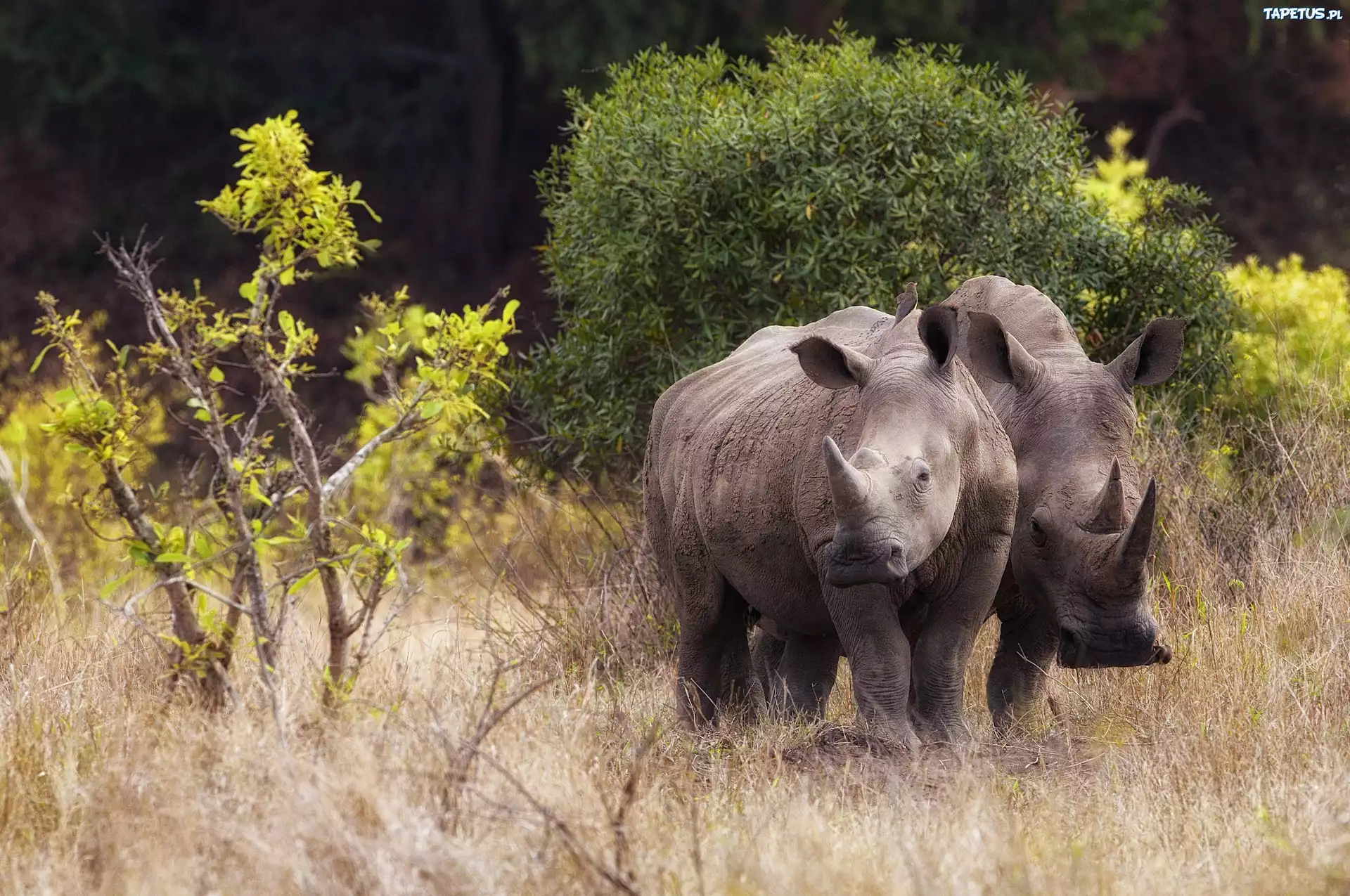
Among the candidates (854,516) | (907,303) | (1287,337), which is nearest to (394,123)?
(1287,337)

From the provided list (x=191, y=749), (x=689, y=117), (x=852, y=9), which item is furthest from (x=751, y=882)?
(x=852, y=9)

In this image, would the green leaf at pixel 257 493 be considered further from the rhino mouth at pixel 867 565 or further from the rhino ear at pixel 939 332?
the rhino ear at pixel 939 332

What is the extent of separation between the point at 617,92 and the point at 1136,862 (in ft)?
19.9

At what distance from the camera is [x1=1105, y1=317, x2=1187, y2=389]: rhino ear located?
22.4 ft

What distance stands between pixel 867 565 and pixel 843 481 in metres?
0.27

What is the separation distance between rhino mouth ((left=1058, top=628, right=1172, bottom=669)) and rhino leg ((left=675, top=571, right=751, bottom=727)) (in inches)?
53.6

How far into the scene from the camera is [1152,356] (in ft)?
22.7

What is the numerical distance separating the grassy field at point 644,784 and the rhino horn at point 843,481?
2.66ft

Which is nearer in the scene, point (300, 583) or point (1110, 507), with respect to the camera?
point (300, 583)

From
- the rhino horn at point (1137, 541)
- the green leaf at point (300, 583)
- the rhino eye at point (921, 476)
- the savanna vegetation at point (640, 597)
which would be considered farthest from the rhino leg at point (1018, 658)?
the green leaf at point (300, 583)

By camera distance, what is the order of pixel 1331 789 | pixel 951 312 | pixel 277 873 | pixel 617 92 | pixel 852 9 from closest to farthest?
pixel 277 873 < pixel 1331 789 < pixel 951 312 < pixel 617 92 < pixel 852 9

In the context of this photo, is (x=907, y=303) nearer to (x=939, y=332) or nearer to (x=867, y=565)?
(x=939, y=332)

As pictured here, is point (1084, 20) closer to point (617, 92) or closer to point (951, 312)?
point (617, 92)

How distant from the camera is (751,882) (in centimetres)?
447
